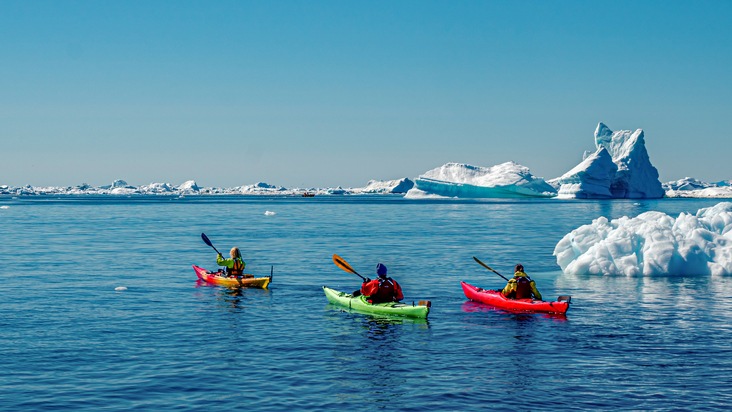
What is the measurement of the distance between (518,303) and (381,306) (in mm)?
4207

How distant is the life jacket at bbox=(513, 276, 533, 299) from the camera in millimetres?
23375

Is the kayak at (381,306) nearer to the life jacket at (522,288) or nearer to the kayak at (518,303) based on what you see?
the kayak at (518,303)

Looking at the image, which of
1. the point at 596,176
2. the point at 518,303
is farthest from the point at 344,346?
the point at 596,176

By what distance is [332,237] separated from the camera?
58.4 m

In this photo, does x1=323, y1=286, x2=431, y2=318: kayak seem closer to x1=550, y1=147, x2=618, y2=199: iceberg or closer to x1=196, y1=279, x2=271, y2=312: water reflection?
x1=196, y1=279, x2=271, y2=312: water reflection

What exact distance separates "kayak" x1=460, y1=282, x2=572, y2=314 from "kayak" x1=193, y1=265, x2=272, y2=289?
7.69 meters

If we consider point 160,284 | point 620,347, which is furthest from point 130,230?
point 620,347

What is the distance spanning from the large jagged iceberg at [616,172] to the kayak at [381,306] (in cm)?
14054

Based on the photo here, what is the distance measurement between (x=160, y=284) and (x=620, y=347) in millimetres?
18378

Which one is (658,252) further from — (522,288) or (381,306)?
(381,306)

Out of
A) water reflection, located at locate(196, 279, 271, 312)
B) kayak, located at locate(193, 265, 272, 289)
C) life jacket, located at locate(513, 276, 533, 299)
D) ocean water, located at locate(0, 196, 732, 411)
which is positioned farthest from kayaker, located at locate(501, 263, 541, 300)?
kayak, located at locate(193, 265, 272, 289)

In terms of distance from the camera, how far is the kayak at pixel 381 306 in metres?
21.5

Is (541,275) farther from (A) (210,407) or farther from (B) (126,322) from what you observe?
(A) (210,407)

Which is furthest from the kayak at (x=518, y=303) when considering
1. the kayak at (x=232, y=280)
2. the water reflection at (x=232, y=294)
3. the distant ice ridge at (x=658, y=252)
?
the distant ice ridge at (x=658, y=252)
